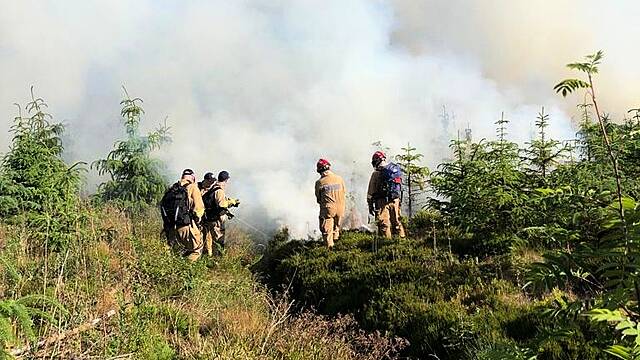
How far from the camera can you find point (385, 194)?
37.3 ft

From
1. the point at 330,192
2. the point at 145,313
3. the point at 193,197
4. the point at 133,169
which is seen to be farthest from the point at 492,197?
the point at 133,169

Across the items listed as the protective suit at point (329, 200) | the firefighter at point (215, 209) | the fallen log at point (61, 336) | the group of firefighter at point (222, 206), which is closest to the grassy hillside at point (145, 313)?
the fallen log at point (61, 336)

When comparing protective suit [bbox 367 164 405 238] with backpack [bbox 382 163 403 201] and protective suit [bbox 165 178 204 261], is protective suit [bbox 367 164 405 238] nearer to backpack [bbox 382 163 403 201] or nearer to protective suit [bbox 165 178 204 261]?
backpack [bbox 382 163 403 201]

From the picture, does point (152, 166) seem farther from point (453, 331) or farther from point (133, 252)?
point (453, 331)

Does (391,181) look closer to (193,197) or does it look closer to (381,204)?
(381,204)

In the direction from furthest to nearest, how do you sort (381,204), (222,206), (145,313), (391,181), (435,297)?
(222,206) < (381,204) < (391,181) < (435,297) < (145,313)

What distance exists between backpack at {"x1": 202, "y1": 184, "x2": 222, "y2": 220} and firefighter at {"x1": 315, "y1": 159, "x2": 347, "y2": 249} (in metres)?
2.27

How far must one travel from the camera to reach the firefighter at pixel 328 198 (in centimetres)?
1182

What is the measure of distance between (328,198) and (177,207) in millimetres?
3085

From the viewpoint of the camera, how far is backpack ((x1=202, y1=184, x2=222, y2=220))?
12.5 metres

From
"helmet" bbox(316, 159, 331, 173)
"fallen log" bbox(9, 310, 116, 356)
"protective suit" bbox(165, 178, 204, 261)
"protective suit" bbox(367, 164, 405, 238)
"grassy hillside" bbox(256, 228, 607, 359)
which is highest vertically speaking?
"helmet" bbox(316, 159, 331, 173)

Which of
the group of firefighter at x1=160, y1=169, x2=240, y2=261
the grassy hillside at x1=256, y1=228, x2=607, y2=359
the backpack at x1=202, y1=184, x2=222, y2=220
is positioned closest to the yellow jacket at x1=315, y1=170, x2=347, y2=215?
the grassy hillside at x1=256, y1=228, x2=607, y2=359

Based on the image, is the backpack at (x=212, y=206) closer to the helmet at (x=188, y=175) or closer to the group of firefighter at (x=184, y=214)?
→ the group of firefighter at (x=184, y=214)

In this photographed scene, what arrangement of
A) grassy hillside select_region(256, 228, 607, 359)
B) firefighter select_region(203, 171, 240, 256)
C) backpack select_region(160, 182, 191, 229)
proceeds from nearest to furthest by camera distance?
grassy hillside select_region(256, 228, 607, 359), backpack select_region(160, 182, 191, 229), firefighter select_region(203, 171, 240, 256)
